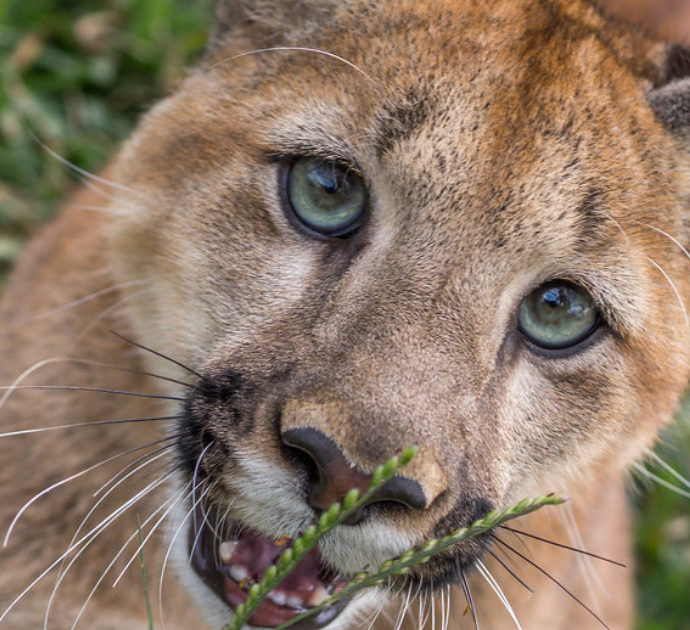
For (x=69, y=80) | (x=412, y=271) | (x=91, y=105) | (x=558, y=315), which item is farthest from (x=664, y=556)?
(x=69, y=80)

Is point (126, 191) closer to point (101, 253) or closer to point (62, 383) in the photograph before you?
point (101, 253)

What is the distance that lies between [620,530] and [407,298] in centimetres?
204

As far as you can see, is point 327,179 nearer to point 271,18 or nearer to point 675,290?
point 271,18

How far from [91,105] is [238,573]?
3371 mm

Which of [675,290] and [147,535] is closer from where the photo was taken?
[675,290]

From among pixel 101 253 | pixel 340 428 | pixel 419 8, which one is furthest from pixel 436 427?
pixel 101 253

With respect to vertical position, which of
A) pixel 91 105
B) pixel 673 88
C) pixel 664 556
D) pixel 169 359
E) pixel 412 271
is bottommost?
pixel 664 556

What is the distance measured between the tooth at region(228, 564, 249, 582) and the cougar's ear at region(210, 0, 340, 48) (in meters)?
1.51

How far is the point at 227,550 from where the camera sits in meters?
2.86

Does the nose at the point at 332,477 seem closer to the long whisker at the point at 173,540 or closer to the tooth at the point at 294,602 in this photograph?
the long whisker at the point at 173,540

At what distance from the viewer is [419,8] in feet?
9.90

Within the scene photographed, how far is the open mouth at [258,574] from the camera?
2.75 metres

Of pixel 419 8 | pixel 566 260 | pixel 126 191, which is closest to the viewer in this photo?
pixel 566 260

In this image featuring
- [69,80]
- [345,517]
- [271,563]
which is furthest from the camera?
[69,80]
